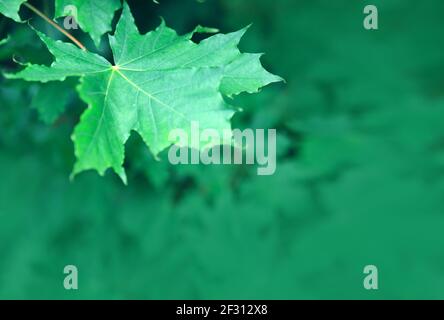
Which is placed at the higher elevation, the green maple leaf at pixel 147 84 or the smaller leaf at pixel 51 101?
the smaller leaf at pixel 51 101

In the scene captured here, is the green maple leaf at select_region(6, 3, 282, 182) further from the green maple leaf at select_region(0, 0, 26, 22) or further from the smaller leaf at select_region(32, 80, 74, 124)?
the smaller leaf at select_region(32, 80, 74, 124)

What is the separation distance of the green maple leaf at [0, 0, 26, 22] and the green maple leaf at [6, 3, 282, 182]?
0.17 feet

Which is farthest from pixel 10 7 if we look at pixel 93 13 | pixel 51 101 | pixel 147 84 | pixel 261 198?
pixel 261 198

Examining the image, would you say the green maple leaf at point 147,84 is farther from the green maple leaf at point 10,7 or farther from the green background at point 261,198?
the green background at point 261,198

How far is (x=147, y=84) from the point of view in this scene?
846mm

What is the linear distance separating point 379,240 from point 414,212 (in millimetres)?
151

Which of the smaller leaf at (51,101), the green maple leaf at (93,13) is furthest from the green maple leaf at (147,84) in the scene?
the smaller leaf at (51,101)

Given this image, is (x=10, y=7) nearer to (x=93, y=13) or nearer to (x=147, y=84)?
(x=93, y=13)

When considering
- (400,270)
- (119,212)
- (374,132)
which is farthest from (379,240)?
(119,212)

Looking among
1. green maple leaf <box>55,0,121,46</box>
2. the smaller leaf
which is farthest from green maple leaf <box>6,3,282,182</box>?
the smaller leaf

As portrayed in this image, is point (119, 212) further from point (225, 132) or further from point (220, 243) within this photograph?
point (225, 132)

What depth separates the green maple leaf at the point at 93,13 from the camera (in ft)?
2.90

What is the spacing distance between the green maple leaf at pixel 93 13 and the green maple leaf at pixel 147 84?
0.10 ft

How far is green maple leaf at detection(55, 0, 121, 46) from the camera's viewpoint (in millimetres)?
883
